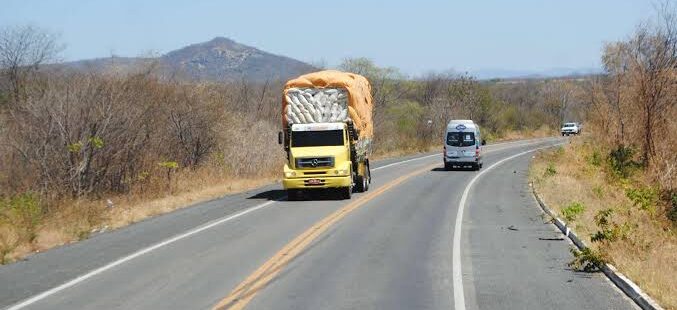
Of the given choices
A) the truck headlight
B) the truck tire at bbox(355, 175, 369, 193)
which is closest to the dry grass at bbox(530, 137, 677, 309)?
Result: the truck tire at bbox(355, 175, 369, 193)

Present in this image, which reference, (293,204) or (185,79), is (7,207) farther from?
(185,79)

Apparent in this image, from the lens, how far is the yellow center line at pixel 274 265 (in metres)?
10.6

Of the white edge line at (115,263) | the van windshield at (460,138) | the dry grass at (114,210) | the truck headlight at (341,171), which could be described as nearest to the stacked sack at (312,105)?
the truck headlight at (341,171)

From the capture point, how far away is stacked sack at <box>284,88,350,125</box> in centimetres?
2636

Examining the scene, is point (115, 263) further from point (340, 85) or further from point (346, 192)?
point (340, 85)

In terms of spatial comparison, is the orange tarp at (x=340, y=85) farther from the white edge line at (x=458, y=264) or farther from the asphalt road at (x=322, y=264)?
the white edge line at (x=458, y=264)

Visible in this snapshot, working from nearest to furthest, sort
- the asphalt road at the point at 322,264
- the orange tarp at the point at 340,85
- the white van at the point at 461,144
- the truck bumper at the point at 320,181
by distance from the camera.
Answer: the asphalt road at the point at 322,264
the truck bumper at the point at 320,181
the orange tarp at the point at 340,85
the white van at the point at 461,144

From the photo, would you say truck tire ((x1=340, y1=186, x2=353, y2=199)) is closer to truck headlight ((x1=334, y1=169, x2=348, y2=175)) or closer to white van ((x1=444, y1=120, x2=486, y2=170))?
truck headlight ((x1=334, y1=169, x2=348, y2=175))

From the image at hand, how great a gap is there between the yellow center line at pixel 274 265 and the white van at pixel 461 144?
61.5 ft

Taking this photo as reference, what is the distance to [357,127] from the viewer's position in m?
27.1

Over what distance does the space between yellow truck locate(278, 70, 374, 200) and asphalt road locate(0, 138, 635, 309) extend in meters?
1.59

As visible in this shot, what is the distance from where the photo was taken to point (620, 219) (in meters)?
20.4

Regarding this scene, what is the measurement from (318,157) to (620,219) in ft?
30.7

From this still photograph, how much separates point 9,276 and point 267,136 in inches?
1065
